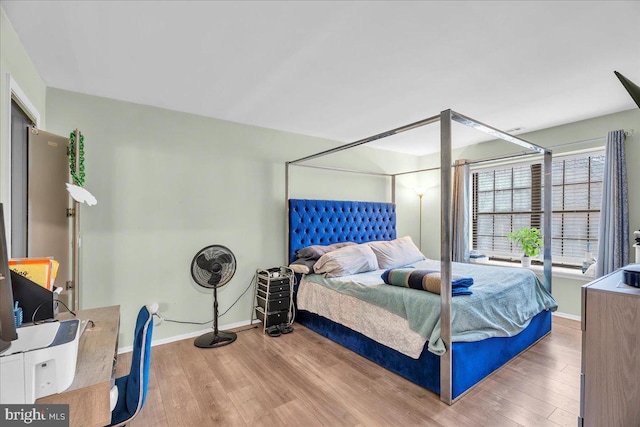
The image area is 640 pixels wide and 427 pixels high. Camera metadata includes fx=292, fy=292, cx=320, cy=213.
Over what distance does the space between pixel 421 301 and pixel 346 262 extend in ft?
3.68

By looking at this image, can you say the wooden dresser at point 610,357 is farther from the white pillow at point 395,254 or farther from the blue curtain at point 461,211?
the blue curtain at point 461,211

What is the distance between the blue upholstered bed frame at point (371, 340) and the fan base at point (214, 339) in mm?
828

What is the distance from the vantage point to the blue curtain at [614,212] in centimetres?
302

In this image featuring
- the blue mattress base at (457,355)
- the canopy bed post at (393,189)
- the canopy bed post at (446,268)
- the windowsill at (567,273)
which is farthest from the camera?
the canopy bed post at (393,189)

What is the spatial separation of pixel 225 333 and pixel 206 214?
1287mm

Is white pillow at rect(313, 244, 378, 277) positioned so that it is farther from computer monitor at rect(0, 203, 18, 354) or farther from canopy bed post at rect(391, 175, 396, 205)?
computer monitor at rect(0, 203, 18, 354)

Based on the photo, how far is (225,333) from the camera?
310cm

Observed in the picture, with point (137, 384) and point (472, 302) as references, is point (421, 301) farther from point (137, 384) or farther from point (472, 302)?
Answer: point (137, 384)

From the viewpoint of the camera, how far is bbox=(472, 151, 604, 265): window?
357cm

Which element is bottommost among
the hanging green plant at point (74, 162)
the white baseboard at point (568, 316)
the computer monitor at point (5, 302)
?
the white baseboard at point (568, 316)

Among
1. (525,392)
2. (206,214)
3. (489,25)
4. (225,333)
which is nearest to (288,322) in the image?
(225,333)

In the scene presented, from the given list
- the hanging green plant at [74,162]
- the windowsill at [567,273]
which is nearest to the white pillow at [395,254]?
the windowsill at [567,273]

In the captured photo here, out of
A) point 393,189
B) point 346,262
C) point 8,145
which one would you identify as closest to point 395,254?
point 346,262

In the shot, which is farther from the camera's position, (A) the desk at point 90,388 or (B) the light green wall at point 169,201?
(B) the light green wall at point 169,201
